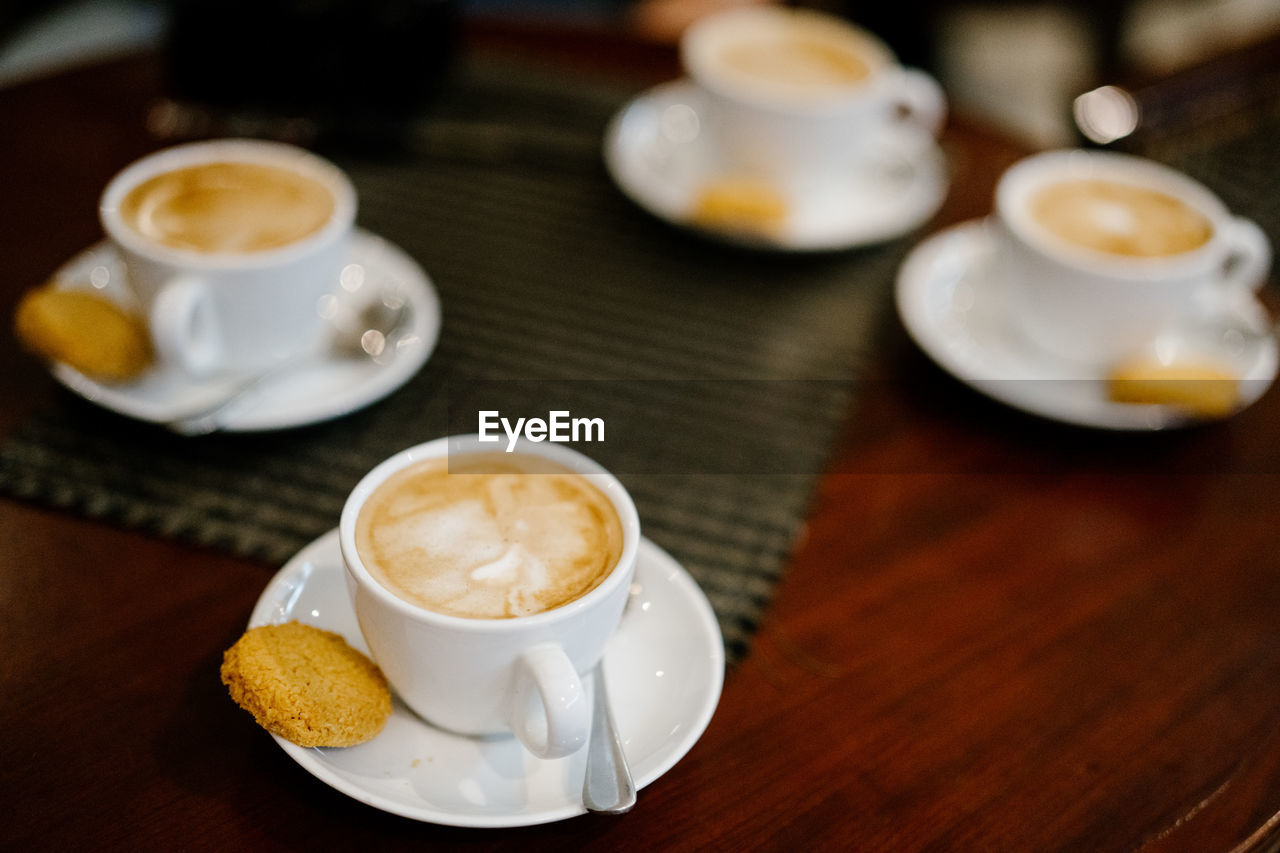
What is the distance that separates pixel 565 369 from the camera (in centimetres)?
97

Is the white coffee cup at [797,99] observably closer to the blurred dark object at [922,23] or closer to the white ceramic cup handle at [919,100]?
the white ceramic cup handle at [919,100]

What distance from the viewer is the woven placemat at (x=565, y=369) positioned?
79cm

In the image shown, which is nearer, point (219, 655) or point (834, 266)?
point (219, 655)

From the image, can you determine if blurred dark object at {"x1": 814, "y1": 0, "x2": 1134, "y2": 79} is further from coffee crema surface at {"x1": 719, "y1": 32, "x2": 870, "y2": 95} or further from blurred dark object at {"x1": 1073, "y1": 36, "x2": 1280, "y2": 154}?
coffee crema surface at {"x1": 719, "y1": 32, "x2": 870, "y2": 95}

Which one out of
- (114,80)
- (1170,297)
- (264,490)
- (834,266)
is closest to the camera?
(264,490)

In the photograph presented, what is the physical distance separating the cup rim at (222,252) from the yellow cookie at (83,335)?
0.21 ft

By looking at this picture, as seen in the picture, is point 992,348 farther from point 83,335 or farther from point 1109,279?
point 83,335

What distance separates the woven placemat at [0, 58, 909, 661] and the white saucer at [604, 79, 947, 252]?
1.2 inches

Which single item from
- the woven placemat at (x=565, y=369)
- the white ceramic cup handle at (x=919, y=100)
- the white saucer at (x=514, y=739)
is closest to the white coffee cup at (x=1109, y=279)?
the woven placemat at (x=565, y=369)

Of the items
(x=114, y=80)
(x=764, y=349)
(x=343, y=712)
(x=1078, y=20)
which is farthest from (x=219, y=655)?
(x=1078, y=20)

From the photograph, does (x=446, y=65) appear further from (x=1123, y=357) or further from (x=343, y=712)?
(x=343, y=712)

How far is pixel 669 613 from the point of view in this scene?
671 millimetres

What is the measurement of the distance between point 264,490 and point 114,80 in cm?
80

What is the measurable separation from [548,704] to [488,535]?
12cm
